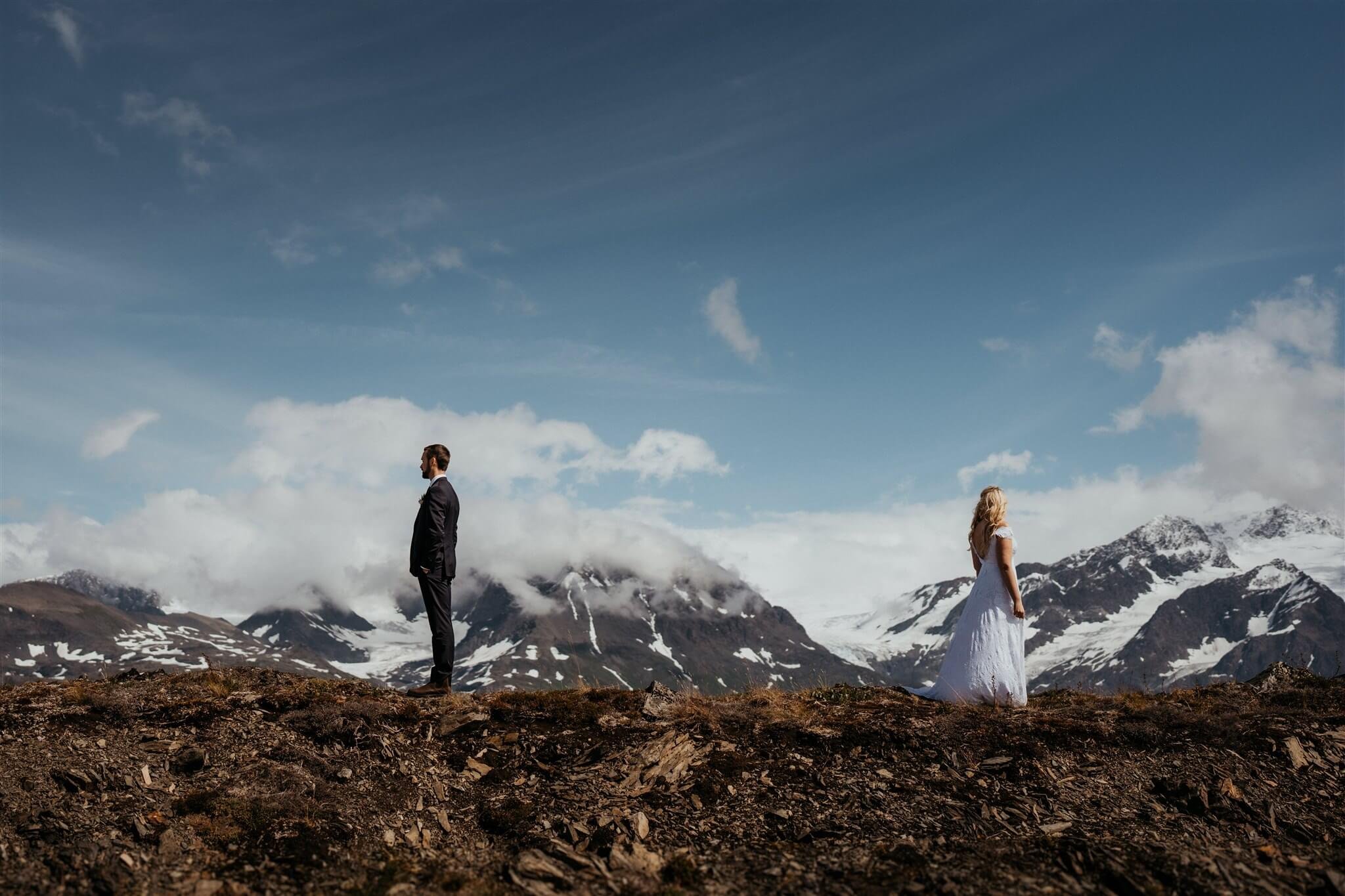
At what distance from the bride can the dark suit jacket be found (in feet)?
33.0

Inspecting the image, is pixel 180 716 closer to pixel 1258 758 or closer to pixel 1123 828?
pixel 1123 828

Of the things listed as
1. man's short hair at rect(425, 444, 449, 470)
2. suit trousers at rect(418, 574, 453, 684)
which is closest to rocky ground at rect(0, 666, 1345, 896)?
suit trousers at rect(418, 574, 453, 684)

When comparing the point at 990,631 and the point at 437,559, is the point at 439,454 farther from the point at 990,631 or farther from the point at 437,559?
the point at 990,631

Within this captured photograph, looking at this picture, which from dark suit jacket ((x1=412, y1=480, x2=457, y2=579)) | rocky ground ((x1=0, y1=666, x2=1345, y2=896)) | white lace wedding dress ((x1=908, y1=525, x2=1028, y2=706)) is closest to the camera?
rocky ground ((x1=0, y1=666, x2=1345, y2=896))

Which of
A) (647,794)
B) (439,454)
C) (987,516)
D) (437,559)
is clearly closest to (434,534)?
(437,559)

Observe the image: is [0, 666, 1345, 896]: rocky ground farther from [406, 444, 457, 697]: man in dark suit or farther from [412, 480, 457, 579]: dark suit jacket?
[412, 480, 457, 579]: dark suit jacket

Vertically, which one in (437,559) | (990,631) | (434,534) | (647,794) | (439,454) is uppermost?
(439,454)

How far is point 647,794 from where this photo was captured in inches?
479

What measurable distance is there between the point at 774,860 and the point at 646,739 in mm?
3634

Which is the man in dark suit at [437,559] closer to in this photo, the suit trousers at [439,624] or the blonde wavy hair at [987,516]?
the suit trousers at [439,624]

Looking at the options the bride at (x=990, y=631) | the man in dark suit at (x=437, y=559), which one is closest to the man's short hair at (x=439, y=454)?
the man in dark suit at (x=437, y=559)

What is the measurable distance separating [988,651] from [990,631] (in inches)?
15.8

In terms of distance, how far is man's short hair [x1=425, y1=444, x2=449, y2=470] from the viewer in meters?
18.1

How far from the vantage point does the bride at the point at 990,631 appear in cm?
1695
